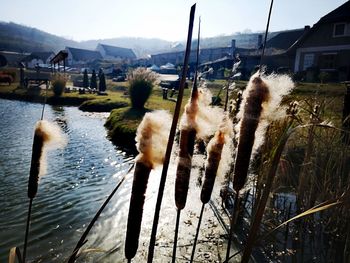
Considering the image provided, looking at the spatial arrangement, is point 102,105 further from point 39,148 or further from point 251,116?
point 251,116

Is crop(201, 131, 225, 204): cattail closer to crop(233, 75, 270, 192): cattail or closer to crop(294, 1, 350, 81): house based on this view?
crop(233, 75, 270, 192): cattail

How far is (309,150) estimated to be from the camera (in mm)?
3391

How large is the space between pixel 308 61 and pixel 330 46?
277 cm

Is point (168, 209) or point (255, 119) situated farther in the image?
point (168, 209)

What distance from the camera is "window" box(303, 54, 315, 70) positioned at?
34031 mm

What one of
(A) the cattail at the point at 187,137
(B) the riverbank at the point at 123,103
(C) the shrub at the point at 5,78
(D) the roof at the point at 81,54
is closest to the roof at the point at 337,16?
(B) the riverbank at the point at 123,103

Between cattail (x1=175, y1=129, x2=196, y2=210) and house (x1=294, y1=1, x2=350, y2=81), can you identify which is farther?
house (x1=294, y1=1, x2=350, y2=81)

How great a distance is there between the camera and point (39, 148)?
1.33m

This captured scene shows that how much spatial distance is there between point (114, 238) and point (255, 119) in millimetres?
4758

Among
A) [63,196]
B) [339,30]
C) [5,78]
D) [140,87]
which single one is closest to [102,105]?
[140,87]

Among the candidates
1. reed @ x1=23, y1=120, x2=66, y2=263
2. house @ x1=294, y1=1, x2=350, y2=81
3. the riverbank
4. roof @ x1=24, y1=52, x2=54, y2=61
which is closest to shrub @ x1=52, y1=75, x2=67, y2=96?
the riverbank

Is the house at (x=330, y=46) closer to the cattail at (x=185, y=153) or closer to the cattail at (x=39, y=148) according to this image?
the cattail at (x=185, y=153)

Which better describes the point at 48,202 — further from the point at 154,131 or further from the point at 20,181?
the point at 154,131

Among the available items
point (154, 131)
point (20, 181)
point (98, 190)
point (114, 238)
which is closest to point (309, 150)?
point (154, 131)
